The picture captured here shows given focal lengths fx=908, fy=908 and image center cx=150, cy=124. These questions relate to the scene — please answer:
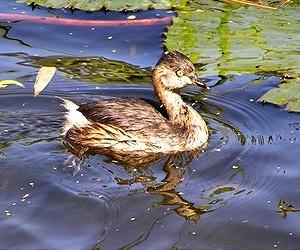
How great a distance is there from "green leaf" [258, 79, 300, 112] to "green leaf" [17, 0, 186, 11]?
2471 millimetres

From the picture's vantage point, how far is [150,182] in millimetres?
7379

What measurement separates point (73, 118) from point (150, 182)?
4.49 ft

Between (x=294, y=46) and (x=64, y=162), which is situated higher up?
(x=294, y=46)

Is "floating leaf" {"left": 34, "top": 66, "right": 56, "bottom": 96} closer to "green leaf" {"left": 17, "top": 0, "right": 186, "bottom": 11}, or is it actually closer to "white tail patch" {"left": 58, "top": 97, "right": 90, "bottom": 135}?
"white tail patch" {"left": 58, "top": 97, "right": 90, "bottom": 135}

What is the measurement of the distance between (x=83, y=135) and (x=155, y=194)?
1.51m

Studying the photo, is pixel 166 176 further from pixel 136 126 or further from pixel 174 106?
pixel 174 106

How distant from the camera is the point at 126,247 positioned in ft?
20.3

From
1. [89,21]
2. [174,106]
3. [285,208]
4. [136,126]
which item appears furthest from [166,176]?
[89,21]

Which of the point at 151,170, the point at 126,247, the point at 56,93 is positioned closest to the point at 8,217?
the point at 126,247

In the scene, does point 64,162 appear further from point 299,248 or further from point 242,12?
point 242,12

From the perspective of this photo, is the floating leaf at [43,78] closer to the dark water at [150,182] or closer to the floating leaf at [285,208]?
the dark water at [150,182]

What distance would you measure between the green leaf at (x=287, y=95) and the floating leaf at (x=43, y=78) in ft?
7.64

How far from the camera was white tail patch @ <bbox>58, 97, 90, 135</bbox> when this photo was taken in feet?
27.5

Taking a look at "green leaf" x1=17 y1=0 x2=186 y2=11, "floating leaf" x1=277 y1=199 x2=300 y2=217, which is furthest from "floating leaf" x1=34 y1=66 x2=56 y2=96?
"floating leaf" x1=277 y1=199 x2=300 y2=217
